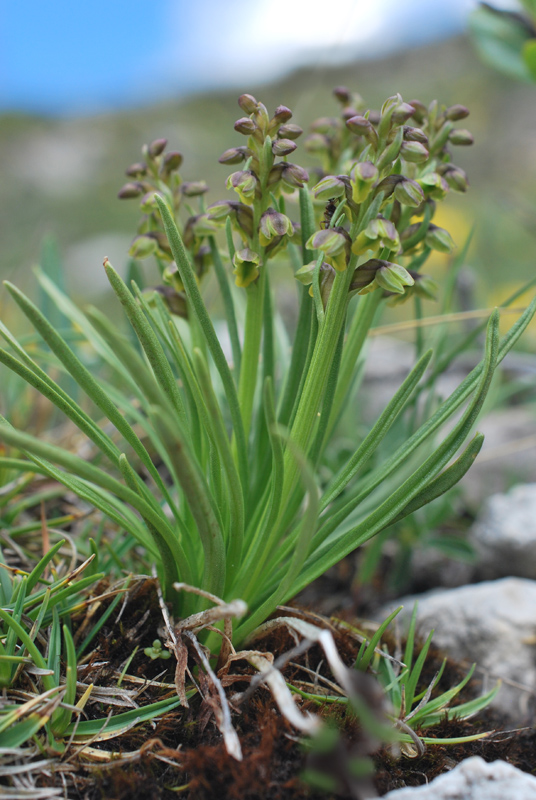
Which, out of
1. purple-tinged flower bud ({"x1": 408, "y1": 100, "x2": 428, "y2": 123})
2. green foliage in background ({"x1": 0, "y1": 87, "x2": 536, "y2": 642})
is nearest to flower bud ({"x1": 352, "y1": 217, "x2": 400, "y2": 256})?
green foliage in background ({"x1": 0, "y1": 87, "x2": 536, "y2": 642})

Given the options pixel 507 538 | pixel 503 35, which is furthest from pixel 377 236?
pixel 503 35

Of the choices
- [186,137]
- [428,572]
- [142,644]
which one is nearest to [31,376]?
[142,644]

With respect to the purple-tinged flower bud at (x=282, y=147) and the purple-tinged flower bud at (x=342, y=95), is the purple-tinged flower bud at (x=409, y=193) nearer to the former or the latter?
the purple-tinged flower bud at (x=282, y=147)

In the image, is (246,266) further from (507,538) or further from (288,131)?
(507,538)

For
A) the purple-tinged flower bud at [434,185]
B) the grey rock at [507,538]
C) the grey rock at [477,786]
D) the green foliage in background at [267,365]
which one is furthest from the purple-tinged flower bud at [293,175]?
the grey rock at [507,538]

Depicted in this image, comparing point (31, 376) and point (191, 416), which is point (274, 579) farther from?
point (31, 376)

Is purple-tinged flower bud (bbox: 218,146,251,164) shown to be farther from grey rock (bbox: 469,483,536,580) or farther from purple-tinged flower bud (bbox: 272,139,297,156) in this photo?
grey rock (bbox: 469,483,536,580)
